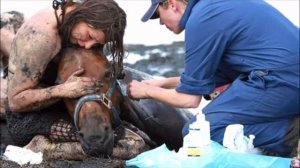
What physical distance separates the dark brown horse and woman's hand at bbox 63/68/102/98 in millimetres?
44

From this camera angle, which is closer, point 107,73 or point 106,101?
point 106,101

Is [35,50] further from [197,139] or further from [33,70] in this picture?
[197,139]

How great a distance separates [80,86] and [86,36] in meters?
0.43

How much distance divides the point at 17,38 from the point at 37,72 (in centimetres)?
34

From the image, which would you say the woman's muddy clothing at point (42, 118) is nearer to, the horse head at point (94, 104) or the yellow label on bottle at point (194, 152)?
the horse head at point (94, 104)

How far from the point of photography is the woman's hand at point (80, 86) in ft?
17.1

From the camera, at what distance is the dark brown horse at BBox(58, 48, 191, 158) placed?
4.95 m

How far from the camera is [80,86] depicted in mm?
5219

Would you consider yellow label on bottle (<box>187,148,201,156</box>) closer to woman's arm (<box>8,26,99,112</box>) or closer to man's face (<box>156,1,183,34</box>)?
→ woman's arm (<box>8,26,99,112</box>)

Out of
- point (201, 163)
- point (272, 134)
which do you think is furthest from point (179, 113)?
point (201, 163)

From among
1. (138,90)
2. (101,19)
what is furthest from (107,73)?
(101,19)

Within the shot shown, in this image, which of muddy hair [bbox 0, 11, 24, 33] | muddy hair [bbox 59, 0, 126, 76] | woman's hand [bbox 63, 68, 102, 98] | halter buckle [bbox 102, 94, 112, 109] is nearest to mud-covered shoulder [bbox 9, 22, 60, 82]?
muddy hair [bbox 59, 0, 126, 76]

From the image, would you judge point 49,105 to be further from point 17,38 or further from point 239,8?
point 239,8

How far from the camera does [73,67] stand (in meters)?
5.46
